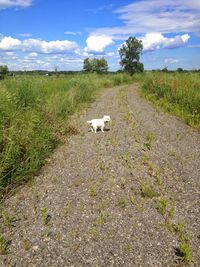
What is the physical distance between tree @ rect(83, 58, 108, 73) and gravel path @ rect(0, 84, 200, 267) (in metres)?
51.1

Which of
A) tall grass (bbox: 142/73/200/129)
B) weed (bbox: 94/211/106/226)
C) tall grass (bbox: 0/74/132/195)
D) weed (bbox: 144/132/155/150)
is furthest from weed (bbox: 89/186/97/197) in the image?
tall grass (bbox: 142/73/200/129)

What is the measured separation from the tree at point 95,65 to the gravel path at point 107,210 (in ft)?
168

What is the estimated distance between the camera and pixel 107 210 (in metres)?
4.84

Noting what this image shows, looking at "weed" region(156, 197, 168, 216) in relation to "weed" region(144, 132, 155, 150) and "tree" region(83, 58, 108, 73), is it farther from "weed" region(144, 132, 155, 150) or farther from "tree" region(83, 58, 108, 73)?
"tree" region(83, 58, 108, 73)

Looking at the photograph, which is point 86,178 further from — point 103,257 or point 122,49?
point 122,49

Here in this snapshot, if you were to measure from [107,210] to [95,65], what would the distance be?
60.5 meters

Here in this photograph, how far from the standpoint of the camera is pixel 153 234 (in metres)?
4.23

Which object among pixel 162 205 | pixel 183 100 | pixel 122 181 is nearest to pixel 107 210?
pixel 162 205

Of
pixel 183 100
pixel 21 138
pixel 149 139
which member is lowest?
pixel 149 139

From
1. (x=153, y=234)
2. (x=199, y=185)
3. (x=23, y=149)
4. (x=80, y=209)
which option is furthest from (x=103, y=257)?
(x=23, y=149)

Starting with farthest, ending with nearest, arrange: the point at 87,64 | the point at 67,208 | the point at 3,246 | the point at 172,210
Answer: the point at 87,64
the point at 67,208
the point at 172,210
the point at 3,246

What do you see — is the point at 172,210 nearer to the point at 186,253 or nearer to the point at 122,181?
the point at 186,253

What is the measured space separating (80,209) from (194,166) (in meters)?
3.23

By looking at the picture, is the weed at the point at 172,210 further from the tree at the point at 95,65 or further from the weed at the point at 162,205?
the tree at the point at 95,65
